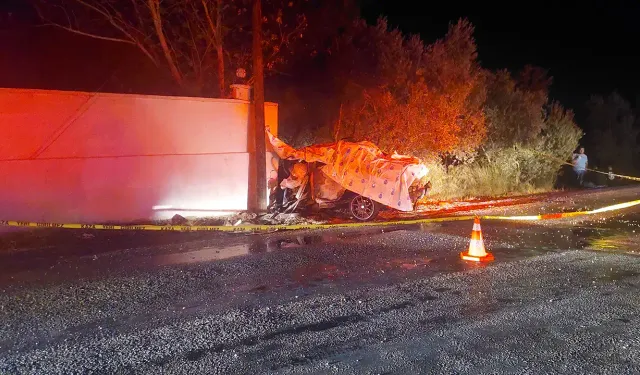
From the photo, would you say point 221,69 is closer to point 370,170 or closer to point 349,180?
point 349,180

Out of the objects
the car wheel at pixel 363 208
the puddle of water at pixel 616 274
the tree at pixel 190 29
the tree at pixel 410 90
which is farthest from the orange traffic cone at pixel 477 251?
the tree at pixel 190 29

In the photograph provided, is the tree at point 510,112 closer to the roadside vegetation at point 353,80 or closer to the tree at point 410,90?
the roadside vegetation at point 353,80

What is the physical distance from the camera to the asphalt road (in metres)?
5.02

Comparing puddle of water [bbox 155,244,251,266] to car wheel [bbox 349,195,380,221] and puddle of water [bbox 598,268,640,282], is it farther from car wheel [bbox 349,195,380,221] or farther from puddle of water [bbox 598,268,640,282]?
puddle of water [bbox 598,268,640,282]

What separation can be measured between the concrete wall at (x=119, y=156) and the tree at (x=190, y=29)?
117 inches

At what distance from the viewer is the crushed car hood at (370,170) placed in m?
12.6

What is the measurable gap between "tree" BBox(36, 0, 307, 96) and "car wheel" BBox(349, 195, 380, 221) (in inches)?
206

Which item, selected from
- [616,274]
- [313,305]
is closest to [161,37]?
[313,305]

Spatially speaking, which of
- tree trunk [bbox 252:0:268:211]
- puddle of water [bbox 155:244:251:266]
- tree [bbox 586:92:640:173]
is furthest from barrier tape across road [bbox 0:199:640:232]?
tree [bbox 586:92:640:173]

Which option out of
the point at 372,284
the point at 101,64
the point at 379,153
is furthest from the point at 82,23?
the point at 372,284

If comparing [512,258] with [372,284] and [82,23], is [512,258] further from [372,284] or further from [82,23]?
[82,23]

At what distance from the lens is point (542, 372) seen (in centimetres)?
477

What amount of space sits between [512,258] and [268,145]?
22.3 ft

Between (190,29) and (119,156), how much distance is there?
5.72m
